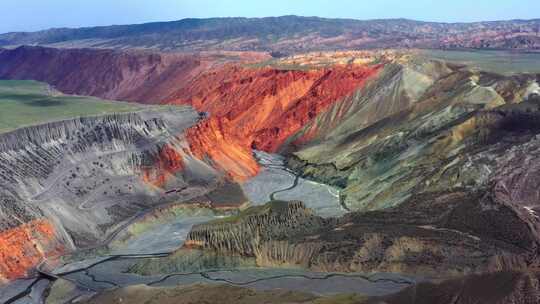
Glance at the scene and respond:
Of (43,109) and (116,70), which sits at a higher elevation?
(43,109)

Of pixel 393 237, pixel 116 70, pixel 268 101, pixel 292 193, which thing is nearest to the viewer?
pixel 393 237

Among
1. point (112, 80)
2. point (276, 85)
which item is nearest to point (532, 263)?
point (276, 85)

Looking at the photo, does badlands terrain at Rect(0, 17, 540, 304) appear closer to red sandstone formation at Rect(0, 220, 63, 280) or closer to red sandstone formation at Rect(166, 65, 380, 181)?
red sandstone formation at Rect(0, 220, 63, 280)

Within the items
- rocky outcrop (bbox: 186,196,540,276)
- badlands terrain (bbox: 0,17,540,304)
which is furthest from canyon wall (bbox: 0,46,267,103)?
rocky outcrop (bbox: 186,196,540,276)

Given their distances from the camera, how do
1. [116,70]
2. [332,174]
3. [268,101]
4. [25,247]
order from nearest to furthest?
1. [25,247]
2. [332,174]
3. [268,101]
4. [116,70]

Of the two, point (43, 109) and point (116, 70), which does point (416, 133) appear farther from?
point (116, 70)

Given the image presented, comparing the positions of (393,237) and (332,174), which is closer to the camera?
(393,237)

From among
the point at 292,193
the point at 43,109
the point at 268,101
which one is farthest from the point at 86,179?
the point at 268,101
